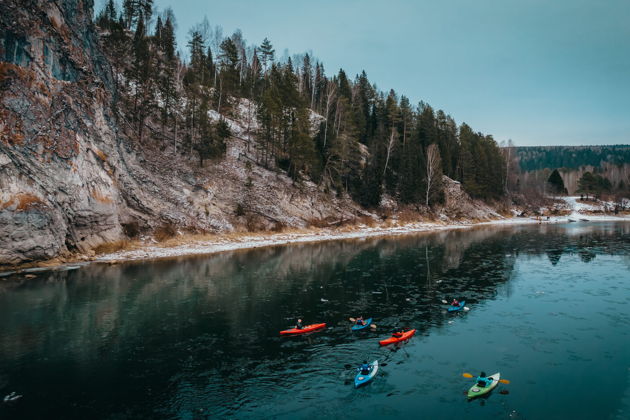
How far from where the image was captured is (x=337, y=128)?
266 ft

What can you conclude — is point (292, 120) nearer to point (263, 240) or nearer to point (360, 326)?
point (263, 240)

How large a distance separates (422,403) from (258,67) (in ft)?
322

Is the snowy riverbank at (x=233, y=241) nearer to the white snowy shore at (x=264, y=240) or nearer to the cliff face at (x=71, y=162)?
the white snowy shore at (x=264, y=240)

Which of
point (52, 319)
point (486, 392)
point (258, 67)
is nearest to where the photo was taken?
point (486, 392)

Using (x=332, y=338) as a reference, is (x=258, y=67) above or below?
above

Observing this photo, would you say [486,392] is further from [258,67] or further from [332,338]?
[258,67]

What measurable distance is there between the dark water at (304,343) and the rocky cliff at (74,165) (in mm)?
5797

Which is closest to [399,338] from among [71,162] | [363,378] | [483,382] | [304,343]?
[363,378]

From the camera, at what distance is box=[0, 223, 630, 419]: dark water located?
43.0 feet

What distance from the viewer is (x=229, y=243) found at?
48.8 metres

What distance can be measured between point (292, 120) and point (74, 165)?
39.3 m

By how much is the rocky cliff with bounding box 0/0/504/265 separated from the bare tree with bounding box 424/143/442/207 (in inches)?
1639

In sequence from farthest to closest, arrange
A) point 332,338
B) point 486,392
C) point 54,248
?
1. point 54,248
2. point 332,338
3. point 486,392

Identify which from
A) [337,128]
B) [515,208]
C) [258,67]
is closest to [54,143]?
[337,128]
